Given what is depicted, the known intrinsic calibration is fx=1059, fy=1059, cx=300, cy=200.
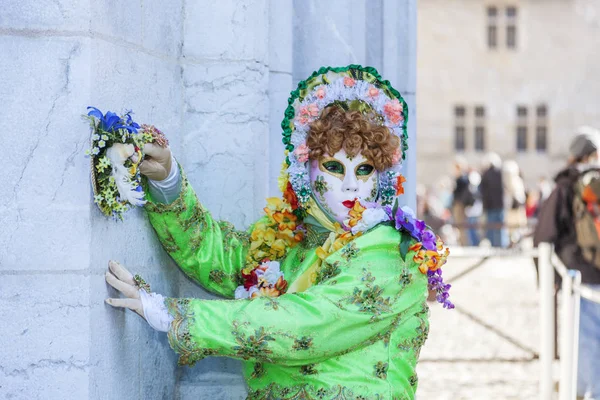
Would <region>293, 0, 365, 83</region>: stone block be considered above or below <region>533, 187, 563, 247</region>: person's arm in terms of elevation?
above

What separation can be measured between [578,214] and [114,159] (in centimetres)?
427

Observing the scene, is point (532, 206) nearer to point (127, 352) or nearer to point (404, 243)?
point (404, 243)

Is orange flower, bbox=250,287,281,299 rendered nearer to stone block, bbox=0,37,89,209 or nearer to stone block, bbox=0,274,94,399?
stone block, bbox=0,274,94,399

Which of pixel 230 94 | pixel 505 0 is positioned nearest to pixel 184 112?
pixel 230 94

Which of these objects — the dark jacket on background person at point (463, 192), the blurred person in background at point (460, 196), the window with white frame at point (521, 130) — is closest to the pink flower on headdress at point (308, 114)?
the blurred person in background at point (460, 196)

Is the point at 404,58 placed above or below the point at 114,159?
above

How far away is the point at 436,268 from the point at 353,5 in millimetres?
1220

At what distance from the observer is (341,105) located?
10.1 ft

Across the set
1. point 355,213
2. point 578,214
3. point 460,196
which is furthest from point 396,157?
point 460,196

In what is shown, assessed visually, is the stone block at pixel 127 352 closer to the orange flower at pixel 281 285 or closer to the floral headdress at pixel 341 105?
the orange flower at pixel 281 285

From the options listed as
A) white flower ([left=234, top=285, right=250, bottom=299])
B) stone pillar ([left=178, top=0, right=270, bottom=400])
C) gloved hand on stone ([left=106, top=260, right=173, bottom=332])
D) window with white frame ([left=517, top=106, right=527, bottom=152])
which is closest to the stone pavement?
stone pillar ([left=178, top=0, right=270, bottom=400])

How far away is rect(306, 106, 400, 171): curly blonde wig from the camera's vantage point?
9.89 feet

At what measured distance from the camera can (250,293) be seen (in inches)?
124

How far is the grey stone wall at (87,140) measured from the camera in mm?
2697
